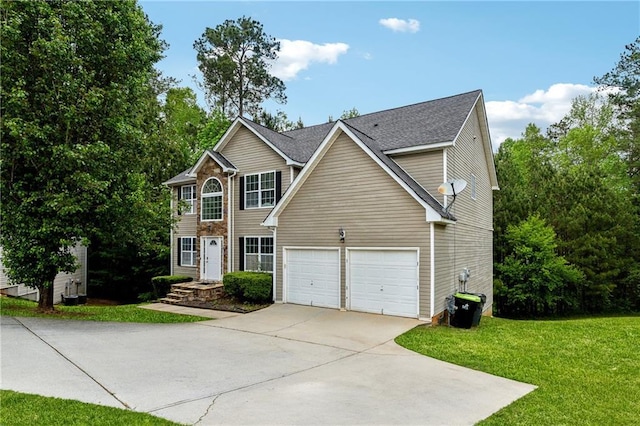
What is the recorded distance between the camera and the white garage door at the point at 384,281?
11.5 m

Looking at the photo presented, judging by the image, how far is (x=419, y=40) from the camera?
52.6 feet

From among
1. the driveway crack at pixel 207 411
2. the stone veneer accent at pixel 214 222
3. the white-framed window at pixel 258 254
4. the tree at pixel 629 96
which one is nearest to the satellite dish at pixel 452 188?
the white-framed window at pixel 258 254

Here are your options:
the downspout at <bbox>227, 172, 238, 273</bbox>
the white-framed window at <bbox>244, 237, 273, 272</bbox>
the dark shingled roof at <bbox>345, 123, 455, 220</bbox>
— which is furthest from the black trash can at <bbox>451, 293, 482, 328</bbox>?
the downspout at <bbox>227, 172, 238, 273</bbox>

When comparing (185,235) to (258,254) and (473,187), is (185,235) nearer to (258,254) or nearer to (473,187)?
(258,254)

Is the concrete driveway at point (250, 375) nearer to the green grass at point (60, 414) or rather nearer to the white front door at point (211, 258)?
the green grass at point (60, 414)

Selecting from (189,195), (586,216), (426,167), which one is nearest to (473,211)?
(426,167)

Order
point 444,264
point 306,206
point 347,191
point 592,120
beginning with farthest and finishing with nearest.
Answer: point 592,120 → point 306,206 → point 347,191 → point 444,264

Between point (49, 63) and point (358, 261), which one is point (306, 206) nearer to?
point (358, 261)

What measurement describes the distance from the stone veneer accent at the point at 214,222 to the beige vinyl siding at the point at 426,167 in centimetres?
775

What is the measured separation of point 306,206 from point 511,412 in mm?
9600

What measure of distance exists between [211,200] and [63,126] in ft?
24.4

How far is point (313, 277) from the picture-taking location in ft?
44.4

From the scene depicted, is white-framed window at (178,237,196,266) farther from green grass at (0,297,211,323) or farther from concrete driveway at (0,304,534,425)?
concrete driveway at (0,304,534,425)

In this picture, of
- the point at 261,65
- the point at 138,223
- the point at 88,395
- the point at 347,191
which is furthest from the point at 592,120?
the point at 88,395
